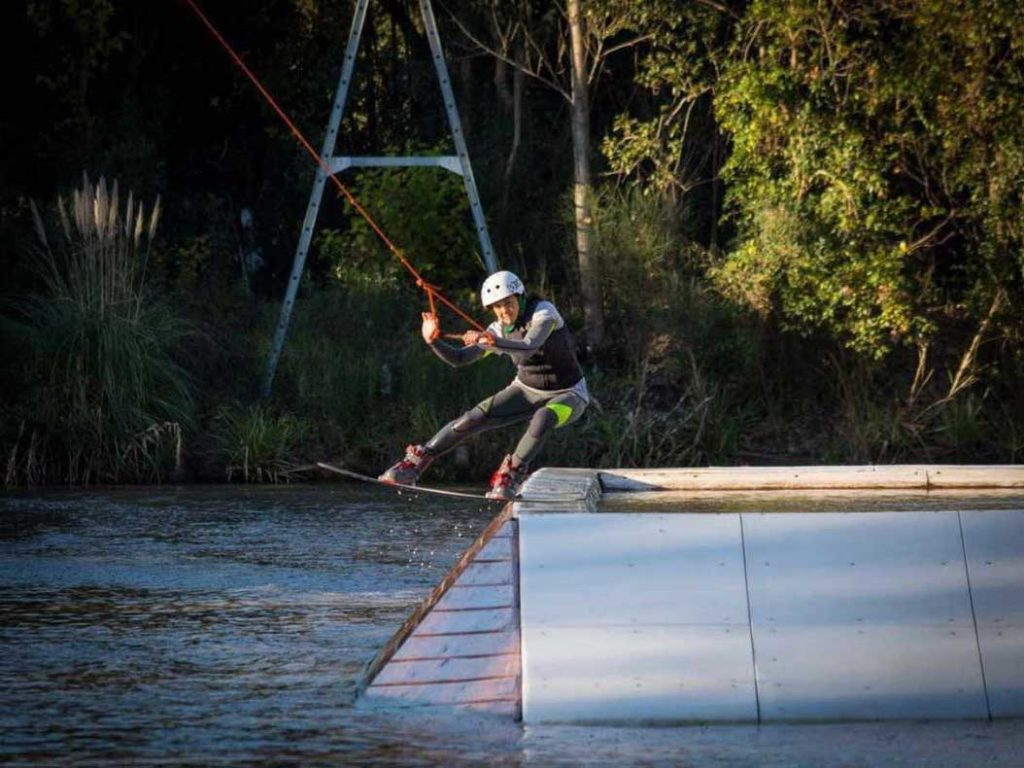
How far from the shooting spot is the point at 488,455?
19594 mm

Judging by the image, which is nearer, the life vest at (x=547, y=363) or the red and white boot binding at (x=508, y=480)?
the red and white boot binding at (x=508, y=480)

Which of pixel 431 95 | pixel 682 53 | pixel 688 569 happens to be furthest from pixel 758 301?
pixel 688 569

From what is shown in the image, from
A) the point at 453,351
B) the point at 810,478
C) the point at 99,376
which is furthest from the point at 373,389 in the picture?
the point at 810,478

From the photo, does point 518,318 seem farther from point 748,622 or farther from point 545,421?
point 748,622

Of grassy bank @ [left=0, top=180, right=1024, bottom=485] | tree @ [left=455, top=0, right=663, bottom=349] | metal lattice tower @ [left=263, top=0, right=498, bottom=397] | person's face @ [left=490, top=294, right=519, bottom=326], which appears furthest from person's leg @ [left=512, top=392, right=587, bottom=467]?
tree @ [left=455, top=0, right=663, bottom=349]

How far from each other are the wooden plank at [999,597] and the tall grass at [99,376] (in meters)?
12.0

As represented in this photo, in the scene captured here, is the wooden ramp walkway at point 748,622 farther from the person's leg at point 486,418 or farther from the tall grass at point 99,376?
the tall grass at point 99,376

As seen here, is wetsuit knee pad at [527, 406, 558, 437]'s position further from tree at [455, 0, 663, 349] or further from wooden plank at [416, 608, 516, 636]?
tree at [455, 0, 663, 349]

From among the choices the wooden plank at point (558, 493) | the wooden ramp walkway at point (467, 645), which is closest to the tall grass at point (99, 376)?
the wooden plank at point (558, 493)

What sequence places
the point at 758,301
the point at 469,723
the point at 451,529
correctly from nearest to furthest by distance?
the point at 469,723
the point at 451,529
the point at 758,301

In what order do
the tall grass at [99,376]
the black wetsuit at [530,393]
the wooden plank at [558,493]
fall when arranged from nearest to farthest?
the wooden plank at [558,493] → the black wetsuit at [530,393] → the tall grass at [99,376]

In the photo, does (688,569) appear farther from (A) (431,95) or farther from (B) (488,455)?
(A) (431,95)

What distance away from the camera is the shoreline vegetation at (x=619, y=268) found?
19297 mm

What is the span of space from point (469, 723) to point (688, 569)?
1050 mm
